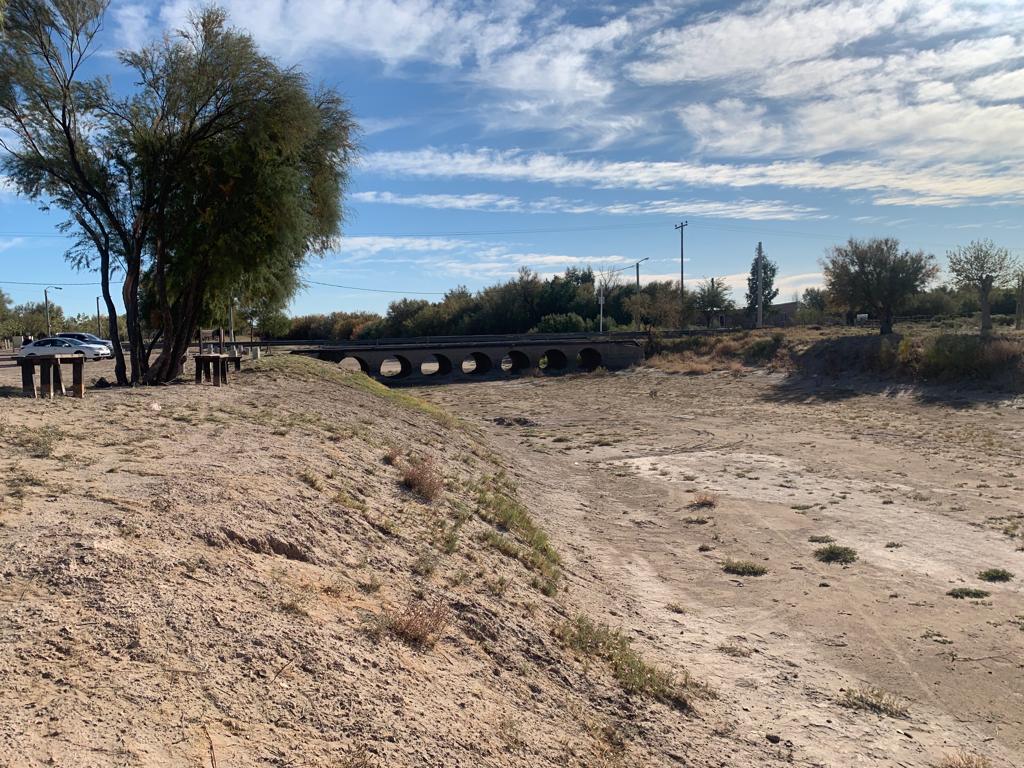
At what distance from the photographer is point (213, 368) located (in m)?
25.2

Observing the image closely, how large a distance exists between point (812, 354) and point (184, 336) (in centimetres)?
4579

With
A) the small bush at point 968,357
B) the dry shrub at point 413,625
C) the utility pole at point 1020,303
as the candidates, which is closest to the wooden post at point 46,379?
the dry shrub at point 413,625

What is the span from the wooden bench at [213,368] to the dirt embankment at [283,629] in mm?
11118

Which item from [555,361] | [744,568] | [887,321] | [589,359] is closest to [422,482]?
[744,568]

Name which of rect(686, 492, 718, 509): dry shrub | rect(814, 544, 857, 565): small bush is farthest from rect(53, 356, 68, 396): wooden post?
rect(814, 544, 857, 565): small bush

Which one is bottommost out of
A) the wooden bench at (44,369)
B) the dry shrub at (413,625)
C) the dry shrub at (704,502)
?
the dry shrub at (704,502)

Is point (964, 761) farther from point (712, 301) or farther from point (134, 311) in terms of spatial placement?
point (712, 301)

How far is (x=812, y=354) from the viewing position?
58.1m

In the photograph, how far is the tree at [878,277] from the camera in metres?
62.8

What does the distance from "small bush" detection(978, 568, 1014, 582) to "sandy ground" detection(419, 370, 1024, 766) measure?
17cm

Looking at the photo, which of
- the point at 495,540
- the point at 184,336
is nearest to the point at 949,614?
the point at 495,540

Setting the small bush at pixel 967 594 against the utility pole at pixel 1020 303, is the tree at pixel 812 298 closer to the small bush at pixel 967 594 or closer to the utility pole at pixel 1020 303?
the utility pole at pixel 1020 303

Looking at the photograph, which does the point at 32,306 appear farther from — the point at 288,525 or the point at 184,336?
the point at 288,525

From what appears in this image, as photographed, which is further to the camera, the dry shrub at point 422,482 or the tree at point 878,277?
the tree at point 878,277
